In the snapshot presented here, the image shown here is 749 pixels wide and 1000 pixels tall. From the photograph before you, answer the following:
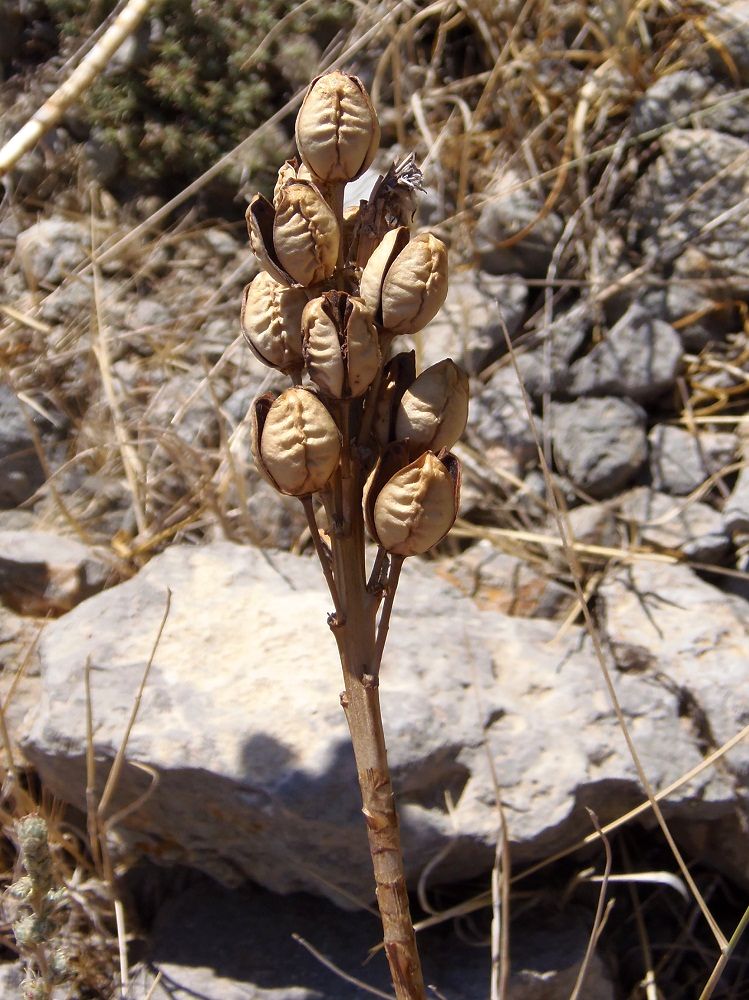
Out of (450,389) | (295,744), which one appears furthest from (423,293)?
(295,744)

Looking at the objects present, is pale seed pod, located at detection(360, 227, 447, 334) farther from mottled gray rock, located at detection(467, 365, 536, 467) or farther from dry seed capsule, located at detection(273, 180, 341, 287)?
mottled gray rock, located at detection(467, 365, 536, 467)

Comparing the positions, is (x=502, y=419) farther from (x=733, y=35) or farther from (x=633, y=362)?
(x=733, y=35)

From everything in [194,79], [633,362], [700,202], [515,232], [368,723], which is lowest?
[633,362]

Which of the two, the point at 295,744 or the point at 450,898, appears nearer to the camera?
the point at 295,744

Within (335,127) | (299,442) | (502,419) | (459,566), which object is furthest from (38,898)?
(502,419)

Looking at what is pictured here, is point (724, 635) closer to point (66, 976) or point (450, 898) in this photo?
point (450, 898)

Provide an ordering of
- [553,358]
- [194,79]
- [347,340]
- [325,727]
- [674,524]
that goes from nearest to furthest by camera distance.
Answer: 1. [347,340]
2. [325,727]
3. [674,524]
4. [553,358]
5. [194,79]

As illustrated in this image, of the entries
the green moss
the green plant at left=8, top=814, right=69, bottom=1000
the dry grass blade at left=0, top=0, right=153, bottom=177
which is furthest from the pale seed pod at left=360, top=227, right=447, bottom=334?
the green moss
